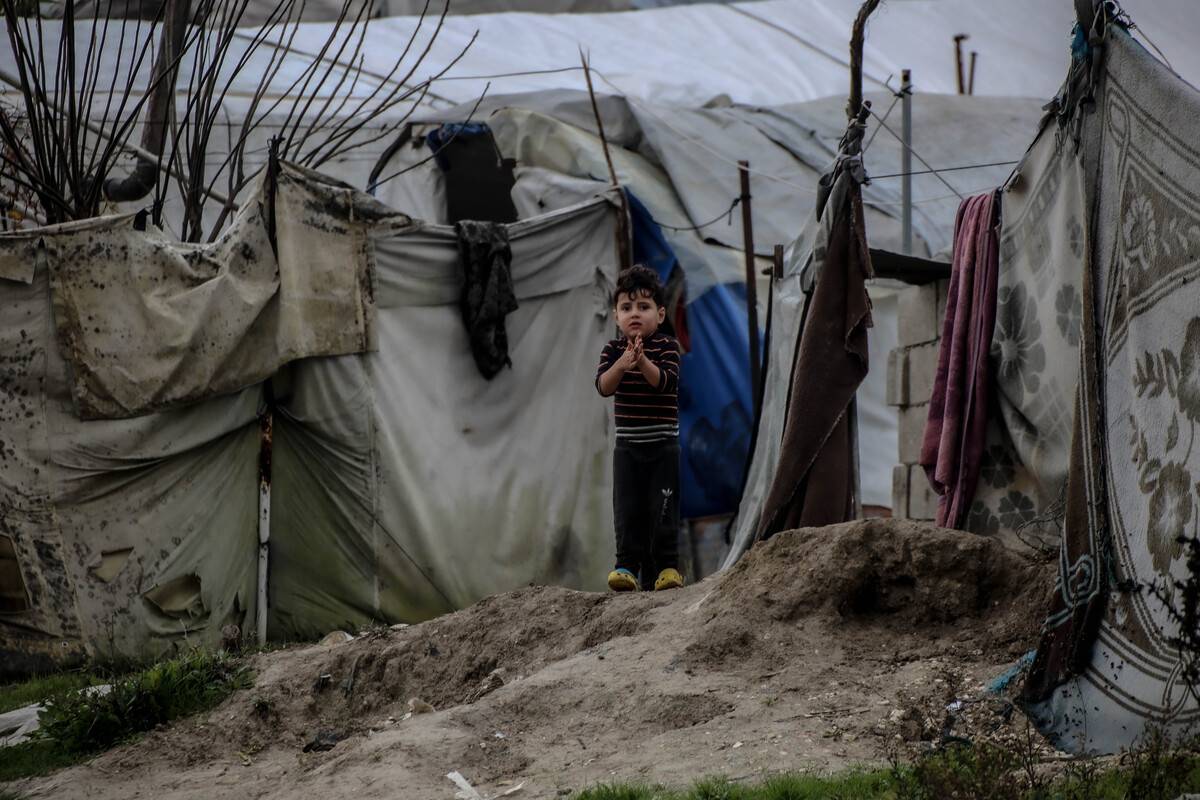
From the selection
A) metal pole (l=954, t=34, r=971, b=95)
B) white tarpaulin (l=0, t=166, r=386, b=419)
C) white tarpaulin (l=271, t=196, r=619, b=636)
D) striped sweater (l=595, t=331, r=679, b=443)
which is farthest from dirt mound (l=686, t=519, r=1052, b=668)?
metal pole (l=954, t=34, r=971, b=95)

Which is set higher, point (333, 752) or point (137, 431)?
point (137, 431)

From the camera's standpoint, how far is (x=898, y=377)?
6668 millimetres

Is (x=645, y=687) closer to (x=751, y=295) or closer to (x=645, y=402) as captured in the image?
(x=645, y=402)

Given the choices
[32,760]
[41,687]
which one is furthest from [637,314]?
[41,687]

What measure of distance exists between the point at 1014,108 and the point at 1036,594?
28.8 feet

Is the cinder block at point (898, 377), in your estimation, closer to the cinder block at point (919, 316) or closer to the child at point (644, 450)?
the cinder block at point (919, 316)

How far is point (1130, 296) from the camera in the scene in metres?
3.57

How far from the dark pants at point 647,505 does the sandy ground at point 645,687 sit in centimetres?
55

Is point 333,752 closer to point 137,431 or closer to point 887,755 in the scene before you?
point 887,755

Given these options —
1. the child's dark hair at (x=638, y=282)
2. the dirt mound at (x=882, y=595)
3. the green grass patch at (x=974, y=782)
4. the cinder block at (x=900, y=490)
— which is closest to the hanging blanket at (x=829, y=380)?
the child's dark hair at (x=638, y=282)

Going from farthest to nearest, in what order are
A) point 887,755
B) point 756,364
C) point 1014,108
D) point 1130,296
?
point 1014,108 → point 756,364 → point 1130,296 → point 887,755

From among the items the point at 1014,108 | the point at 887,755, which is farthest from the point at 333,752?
the point at 1014,108

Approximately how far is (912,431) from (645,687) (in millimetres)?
3076

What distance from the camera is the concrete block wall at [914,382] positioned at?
6.40m
